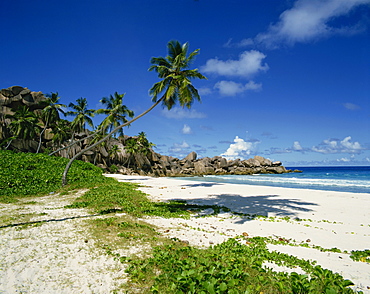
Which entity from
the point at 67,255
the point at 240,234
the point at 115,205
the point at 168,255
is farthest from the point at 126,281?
the point at 115,205

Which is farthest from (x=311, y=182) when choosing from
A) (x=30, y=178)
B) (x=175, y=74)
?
(x=30, y=178)

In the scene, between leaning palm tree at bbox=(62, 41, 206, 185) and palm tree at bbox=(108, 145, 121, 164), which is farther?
palm tree at bbox=(108, 145, 121, 164)

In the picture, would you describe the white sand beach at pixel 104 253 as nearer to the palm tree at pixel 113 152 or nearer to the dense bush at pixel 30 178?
the dense bush at pixel 30 178

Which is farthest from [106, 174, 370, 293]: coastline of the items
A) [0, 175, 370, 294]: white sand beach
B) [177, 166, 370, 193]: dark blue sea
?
[177, 166, 370, 193]: dark blue sea

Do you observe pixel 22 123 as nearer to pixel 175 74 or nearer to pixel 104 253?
pixel 175 74

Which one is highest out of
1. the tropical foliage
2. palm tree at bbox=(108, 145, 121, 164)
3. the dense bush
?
the tropical foliage

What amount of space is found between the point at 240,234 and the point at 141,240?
3568 millimetres

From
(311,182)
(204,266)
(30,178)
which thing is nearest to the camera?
(204,266)

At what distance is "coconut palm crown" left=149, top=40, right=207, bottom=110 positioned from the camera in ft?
62.5

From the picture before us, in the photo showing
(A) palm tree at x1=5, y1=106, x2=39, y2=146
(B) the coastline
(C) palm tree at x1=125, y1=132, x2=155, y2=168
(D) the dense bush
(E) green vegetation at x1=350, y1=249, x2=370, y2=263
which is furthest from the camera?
(C) palm tree at x1=125, y1=132, x2=155, y2=168

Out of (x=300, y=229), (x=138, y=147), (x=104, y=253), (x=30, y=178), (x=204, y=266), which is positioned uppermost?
(x=138, y=147)

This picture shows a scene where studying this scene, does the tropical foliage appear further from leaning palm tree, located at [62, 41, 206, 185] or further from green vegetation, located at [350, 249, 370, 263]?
green vegetation, located at [350, 249, 370, 263]

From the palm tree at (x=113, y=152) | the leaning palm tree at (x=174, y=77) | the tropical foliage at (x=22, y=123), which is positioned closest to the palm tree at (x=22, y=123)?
the tropical foliage at (x=22, y=123)

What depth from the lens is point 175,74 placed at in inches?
779
